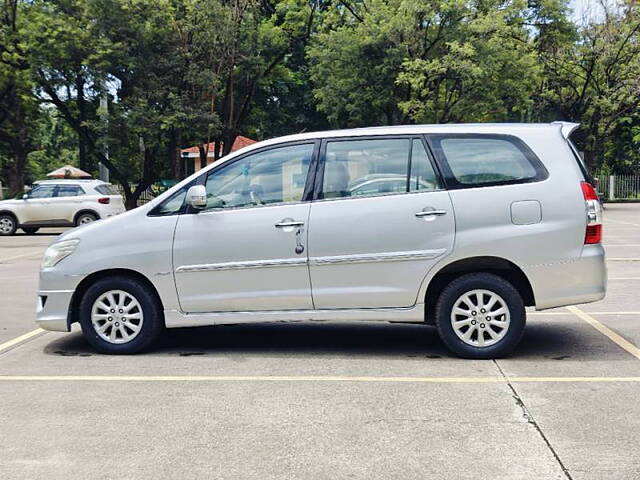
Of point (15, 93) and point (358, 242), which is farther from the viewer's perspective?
point (15, 93)

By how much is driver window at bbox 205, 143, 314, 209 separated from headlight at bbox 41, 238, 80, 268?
127cm

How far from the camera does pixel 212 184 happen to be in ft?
23.0

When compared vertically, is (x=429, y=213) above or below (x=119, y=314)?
above

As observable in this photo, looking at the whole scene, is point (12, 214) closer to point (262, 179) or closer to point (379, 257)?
point (262, 179)

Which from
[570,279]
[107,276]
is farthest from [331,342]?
[570,279]

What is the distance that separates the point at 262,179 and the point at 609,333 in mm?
3701

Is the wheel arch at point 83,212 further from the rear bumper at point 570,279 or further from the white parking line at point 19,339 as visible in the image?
the rear bumper at point 570,279

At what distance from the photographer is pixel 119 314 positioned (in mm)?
7023

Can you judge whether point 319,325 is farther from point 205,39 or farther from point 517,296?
point 205,39

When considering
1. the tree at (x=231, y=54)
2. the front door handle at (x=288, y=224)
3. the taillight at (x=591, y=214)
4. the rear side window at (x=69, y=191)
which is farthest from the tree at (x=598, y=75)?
the front door handle at (x=288, y=224)

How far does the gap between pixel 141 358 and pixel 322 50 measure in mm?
29117

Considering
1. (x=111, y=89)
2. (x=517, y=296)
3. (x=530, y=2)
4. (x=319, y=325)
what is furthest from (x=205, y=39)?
(x=517, y=296)

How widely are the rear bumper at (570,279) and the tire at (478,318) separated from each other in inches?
8.4

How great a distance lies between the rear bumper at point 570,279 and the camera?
6598 millimetres
